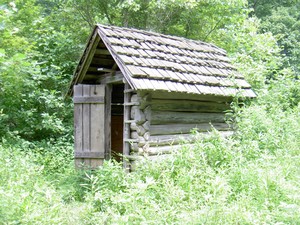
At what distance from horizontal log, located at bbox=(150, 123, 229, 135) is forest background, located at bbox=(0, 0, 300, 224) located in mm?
423

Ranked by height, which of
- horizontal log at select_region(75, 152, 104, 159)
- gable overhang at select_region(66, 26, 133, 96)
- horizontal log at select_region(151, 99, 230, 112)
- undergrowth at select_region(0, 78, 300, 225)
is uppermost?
gable overhang at select_region(66, 26, 133, 96)

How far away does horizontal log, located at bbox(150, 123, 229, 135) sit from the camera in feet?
22.5

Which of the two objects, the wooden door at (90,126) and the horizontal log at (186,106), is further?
the wooden door at (90,126)

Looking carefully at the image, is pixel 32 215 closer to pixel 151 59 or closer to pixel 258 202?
pixel 258 202

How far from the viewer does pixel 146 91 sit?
21.4ft

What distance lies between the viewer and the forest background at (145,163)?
4.19m

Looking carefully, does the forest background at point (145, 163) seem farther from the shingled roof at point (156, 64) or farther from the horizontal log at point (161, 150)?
the shingled roof at point (156, 64)

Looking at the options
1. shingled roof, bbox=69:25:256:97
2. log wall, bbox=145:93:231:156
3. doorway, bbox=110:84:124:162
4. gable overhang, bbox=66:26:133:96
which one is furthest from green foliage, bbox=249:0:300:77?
gable overhang, bbox=66:26:133:96

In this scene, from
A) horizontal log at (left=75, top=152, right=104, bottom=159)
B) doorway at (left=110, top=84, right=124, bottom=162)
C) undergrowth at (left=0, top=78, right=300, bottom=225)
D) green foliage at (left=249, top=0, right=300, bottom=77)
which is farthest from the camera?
green foliage at (left=249, top=0, right=300, bottom=77)

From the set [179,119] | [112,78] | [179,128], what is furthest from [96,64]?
[179,128]

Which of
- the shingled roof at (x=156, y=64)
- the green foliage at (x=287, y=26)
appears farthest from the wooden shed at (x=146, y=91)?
the green foliage at (x=287, y=26)

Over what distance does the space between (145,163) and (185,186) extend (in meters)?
1.25

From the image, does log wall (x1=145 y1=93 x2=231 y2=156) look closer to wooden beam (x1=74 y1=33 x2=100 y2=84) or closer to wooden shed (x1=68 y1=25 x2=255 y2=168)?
wooden shed (x1=68 y1=25 x2=255 y2=168)

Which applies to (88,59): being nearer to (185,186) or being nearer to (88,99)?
(88,99)
